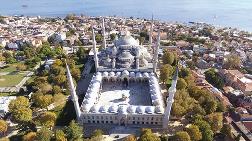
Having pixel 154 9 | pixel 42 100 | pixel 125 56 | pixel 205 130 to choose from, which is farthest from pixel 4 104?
pixel 154 9

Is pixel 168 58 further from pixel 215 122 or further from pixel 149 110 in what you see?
pixel 215 122

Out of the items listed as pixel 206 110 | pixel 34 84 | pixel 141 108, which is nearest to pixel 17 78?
pixel 34 84

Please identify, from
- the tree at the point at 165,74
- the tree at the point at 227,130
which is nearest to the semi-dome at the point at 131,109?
the tree at the point at 227,130

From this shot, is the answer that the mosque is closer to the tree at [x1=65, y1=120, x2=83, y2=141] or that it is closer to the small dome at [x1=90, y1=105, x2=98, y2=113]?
the small dome at [x1=90, y1=105, x2=98, y2=113]

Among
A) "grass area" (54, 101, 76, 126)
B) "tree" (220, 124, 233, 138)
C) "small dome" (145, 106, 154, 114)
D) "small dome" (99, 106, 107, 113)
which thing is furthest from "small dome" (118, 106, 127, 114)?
"tree" (220, 124, 233, 138)

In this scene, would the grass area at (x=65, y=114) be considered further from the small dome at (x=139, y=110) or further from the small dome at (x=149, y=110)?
the small dome at (x=149, y=110)
